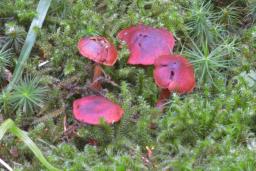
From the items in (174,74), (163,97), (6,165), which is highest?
(174,74)

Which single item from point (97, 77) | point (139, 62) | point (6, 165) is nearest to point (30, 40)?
point (97, 77)

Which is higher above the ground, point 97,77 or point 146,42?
point 146,42

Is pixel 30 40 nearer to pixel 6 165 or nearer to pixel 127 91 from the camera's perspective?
pixel 127 91

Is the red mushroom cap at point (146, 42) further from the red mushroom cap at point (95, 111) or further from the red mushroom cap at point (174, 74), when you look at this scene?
the red mushroom cap at point (95, 111)

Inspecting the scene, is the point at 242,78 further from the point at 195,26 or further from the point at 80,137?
the point at 80,137

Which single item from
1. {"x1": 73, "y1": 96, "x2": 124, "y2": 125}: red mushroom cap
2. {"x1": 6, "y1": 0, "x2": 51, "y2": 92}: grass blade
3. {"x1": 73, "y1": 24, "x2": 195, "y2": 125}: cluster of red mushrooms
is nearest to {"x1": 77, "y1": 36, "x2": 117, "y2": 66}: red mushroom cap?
{"x1": 73, "y1": 24, "x2": 195, "y2": 125}: cluster of red mushrooms

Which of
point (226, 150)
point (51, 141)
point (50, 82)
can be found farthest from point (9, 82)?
point (226, 150)

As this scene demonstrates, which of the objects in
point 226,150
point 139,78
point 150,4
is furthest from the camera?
point 150,4
